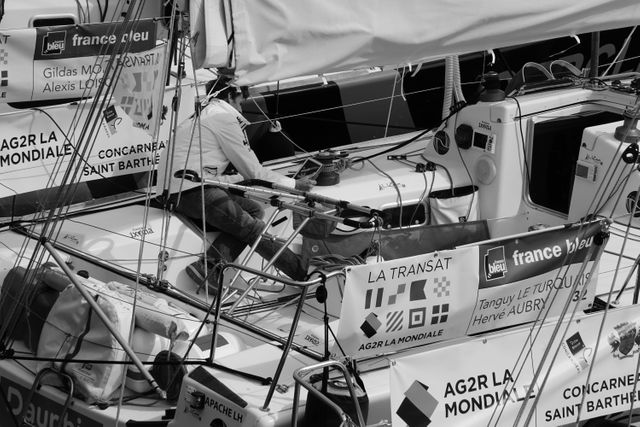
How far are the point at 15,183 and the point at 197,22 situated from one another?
3.30 meters

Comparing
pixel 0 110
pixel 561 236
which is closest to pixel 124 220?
pixel 0 110

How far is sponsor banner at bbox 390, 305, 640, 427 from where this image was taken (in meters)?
4.57

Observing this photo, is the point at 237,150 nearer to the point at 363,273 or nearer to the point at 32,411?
the point at 32,411

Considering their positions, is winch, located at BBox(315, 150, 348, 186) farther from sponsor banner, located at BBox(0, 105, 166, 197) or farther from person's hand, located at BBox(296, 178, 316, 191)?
sponsor banner, located at BBox(0, 105, 166, 197)

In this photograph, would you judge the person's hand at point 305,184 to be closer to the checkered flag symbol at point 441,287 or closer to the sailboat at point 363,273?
the sailboat at point 363,273

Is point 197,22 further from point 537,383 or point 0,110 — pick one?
point 0,110

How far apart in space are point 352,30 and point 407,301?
1150 mm

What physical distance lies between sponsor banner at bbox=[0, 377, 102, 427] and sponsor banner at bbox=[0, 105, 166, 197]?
2.10 meters

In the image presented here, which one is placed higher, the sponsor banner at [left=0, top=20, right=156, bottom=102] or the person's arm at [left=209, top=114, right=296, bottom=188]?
the sponsor banner at [left=0, top=20, right=156, bottom=102]

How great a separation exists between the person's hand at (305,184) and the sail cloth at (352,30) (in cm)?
194

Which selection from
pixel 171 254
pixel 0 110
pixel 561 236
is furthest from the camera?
pixel 0 110

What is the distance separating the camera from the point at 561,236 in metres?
5.12

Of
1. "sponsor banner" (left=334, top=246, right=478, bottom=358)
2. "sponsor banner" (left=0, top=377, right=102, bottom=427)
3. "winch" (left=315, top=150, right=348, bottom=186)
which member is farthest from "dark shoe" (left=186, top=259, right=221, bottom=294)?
"sponsor banner" (left=334, top=246, right=478, bottom=358)

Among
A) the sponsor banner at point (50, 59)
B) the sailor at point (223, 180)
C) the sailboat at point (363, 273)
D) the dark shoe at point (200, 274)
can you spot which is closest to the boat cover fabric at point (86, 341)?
the sailboat at point (363, 273)
